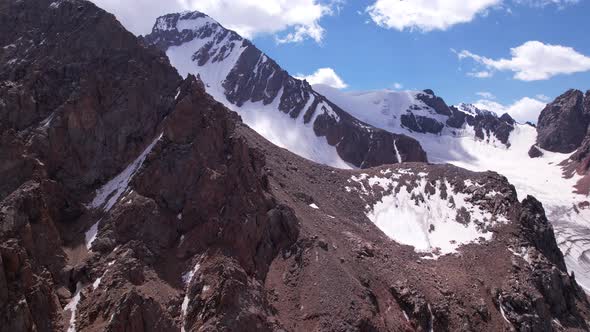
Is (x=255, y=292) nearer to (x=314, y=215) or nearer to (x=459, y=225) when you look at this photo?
(x=314, y=215)

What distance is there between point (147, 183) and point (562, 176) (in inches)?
5091

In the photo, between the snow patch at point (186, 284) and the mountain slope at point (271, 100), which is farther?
the mountain slope at point (271, 100)

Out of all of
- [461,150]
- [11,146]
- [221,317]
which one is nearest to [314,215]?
[221,317]

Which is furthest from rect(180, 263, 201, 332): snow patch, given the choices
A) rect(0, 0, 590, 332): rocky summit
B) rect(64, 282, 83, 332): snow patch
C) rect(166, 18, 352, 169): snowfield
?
rect(166, 18, 352, 169): snowfield

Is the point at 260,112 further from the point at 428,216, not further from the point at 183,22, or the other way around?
the point at 428,216

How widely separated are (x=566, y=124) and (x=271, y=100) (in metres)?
90.4

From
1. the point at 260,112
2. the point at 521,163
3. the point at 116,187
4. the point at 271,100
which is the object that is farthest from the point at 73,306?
the point at 521,163

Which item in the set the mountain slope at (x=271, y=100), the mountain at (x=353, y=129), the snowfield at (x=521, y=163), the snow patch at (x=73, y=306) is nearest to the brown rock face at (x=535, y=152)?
the mountain at (x=353, y=129)

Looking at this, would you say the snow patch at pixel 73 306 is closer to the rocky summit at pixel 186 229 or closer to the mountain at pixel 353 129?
the rocky summit at pixel 186 229

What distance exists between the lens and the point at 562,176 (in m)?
144

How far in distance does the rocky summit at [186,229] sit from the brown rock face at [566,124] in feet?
393

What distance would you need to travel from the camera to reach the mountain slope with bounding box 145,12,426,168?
12694 cm

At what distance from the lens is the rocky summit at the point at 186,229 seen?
3425 cm

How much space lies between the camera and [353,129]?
133125 millimetres
